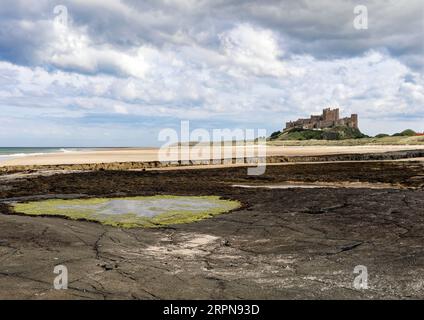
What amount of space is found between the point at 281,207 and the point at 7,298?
11.8 metres

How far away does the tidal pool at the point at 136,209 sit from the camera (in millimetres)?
15359

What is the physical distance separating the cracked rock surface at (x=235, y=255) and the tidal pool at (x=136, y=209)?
3.22 ft

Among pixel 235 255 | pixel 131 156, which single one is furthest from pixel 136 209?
pixel 131 156

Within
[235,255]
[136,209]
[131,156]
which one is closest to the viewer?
[235,255]

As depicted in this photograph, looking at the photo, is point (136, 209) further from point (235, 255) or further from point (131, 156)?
point (131, 156)

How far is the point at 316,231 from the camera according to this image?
12.6m

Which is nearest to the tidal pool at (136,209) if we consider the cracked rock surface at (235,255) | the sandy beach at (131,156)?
the cracked rock surface at (235,255)

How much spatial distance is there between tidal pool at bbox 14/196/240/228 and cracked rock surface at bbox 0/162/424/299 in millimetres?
983

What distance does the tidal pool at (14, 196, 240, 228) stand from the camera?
15.4 metres

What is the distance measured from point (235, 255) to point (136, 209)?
8.39 meters

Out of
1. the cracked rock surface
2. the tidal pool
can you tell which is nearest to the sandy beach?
the tidal pool

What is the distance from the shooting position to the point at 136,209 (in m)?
17.8
